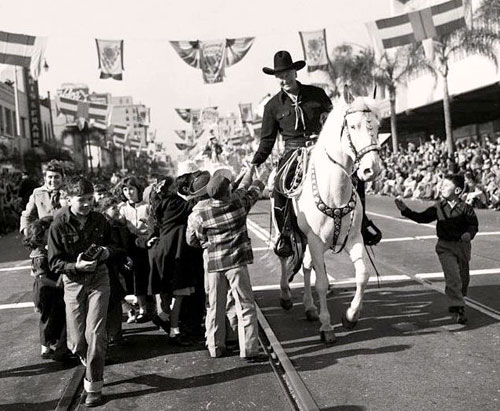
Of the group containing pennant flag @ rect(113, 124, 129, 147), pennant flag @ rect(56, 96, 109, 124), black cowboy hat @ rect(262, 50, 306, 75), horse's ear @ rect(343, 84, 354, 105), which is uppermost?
pennant flag @ rect(113, 124, 129, 147)

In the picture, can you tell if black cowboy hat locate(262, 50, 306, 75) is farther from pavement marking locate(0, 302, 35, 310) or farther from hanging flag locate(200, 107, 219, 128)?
hanging flag locate(200, 107, 219, 128)

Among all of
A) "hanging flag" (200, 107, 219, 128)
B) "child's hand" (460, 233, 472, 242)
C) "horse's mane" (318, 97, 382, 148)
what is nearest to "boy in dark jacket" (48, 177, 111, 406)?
"horse's mane" (318, 97, 382, 148)

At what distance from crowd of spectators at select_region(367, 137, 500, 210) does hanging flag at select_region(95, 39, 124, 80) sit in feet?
36.0

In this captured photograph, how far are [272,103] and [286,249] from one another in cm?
187

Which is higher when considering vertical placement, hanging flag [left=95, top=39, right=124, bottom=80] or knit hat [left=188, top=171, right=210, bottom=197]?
hanging flag [left=95, top=39, right=124, bottom=80]

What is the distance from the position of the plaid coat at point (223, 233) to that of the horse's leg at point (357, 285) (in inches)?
45.1

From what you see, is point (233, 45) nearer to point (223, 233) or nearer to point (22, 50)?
point (22, 50)

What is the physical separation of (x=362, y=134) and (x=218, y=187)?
147 centimetres

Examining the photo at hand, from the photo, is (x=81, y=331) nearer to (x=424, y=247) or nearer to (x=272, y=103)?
(x=272, y=103)

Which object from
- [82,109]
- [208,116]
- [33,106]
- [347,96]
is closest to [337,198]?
[347,96]

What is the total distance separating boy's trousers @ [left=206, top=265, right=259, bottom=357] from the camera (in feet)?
20.2

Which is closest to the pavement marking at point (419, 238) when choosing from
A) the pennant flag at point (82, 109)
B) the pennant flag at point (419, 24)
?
the pennant flag at point (419, 24)

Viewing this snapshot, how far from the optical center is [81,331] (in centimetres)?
547

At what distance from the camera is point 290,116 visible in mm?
7770
